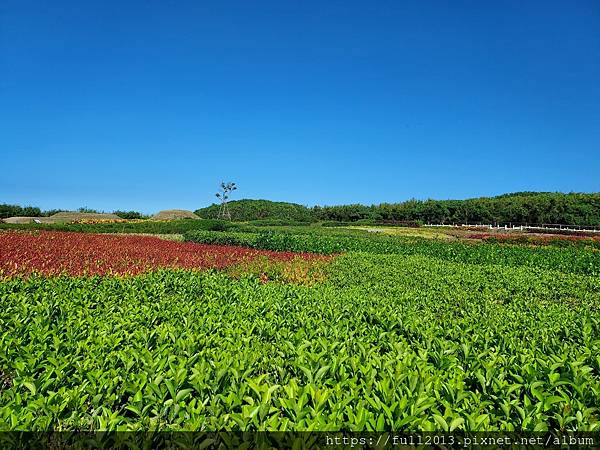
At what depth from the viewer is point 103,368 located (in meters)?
2.92

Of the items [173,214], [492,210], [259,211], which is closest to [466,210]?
[492,210]

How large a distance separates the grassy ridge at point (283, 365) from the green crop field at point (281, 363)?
1 cm

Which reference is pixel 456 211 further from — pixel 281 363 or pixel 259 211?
pixel 281 363

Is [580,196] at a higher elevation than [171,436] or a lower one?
higher

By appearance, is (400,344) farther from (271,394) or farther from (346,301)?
(346,301)

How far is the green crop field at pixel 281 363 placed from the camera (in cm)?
226

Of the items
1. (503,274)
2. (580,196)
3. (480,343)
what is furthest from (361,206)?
(480,343)

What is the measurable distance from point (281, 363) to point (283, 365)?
0.13 feet

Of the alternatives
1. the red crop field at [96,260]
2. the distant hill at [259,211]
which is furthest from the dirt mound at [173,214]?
the red crop field at [96,260]

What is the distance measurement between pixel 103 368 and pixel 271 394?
1327 millimetres

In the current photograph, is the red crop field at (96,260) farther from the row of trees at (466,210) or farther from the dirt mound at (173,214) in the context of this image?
the row of trees at (466,210)

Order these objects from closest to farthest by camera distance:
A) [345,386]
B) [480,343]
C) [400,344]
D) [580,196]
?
[345,386] < [400,344] < [480,343] < [580,196]

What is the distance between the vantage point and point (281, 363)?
307 cm

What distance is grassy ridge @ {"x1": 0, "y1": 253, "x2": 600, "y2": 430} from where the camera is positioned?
226cm
